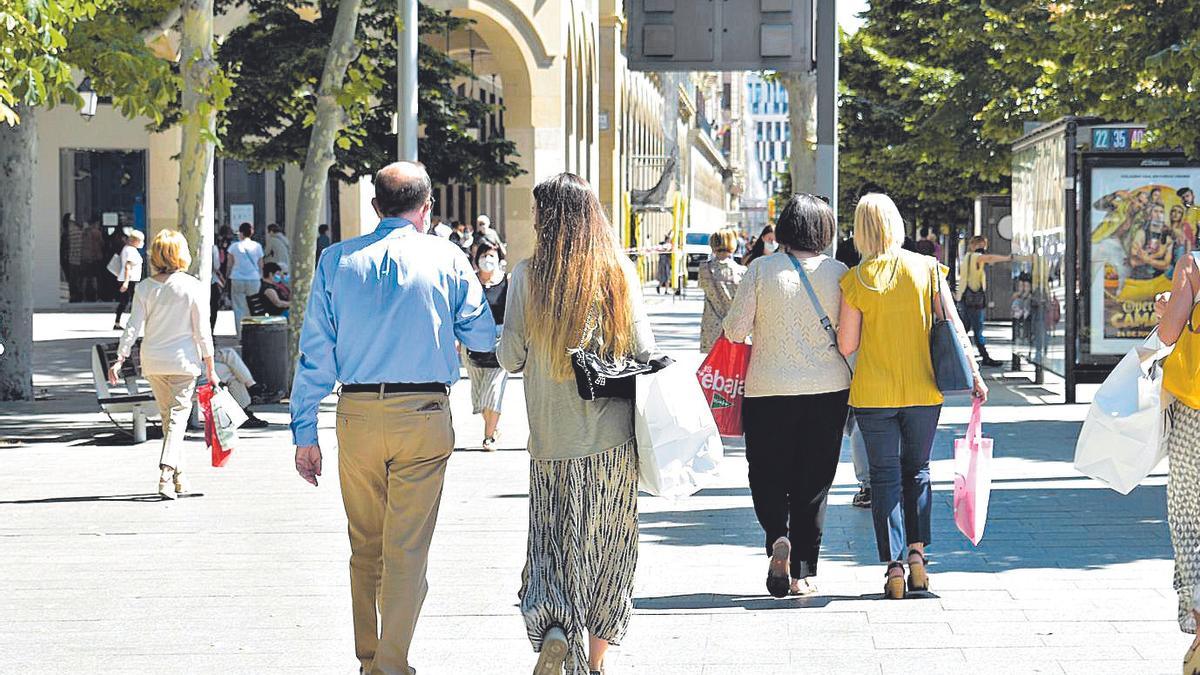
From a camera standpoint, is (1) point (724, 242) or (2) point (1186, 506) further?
(1) point (724, 242)

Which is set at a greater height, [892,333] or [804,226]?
[804,226]

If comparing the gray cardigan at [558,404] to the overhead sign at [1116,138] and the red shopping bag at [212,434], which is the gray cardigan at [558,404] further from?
the overhead sign at [1116,138]

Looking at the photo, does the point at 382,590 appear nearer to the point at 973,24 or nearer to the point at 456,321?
the point at 456,321

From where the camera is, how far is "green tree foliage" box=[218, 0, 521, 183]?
22.7 metres

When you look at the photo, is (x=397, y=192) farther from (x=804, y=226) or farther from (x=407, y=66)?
(x=407, y=66)

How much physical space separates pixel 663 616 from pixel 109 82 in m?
10.0

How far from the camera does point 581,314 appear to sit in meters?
6.29

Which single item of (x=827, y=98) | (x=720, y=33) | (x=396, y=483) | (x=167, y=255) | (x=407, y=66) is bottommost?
(x=396, y=483)

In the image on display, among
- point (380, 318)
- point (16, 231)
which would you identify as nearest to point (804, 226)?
point (380, 318)

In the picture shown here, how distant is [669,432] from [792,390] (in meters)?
1.67

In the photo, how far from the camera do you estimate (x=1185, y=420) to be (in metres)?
6.68

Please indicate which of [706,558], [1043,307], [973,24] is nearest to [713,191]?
[973,24]

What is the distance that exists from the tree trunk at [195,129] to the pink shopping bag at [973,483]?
9454 millimetres

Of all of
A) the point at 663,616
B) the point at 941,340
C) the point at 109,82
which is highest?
the point at 109,82
